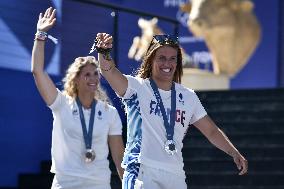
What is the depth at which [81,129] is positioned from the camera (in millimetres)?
6348

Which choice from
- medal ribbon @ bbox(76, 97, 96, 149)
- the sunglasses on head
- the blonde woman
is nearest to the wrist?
the blonde woman

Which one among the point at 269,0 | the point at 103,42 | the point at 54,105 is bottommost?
the point at 54,105

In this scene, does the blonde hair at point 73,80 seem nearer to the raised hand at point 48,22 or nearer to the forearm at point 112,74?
the raised hand at point 48,22

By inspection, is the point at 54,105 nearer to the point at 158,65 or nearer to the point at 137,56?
the point at 158,65

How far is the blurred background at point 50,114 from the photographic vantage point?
8867 millimetres

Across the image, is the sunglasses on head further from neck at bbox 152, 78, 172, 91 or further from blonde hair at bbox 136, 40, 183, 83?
neck at bbox 152, 78, 172, 91

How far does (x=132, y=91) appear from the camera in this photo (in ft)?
17.1

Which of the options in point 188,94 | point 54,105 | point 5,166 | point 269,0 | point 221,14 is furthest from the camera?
point 269,0

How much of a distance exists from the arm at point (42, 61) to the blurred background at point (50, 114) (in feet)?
9.57

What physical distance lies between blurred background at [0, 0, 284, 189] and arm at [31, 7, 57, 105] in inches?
115

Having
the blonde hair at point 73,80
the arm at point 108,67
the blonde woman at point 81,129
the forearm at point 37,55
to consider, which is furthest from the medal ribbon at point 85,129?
the arm at point 108,67

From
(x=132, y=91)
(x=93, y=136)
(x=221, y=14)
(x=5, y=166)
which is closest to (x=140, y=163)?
(x=132, y=91)

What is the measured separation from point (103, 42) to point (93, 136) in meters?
1.45

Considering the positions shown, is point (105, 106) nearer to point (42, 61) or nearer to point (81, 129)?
point (81, 129)
